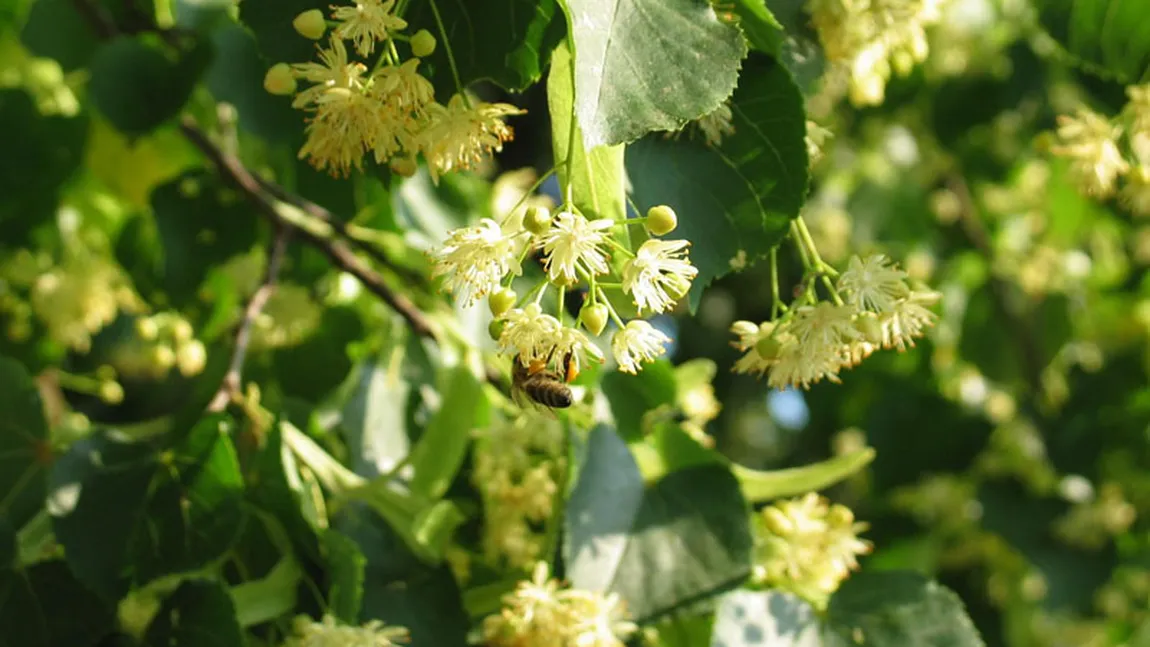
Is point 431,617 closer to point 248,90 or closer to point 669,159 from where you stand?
point 669,159

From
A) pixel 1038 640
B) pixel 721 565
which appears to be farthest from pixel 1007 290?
pixel 721 565

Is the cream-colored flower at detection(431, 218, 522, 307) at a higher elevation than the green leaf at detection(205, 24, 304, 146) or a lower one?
higher

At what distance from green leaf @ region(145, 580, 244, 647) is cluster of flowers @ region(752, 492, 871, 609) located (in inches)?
22.6

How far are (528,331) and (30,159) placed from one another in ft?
4.67

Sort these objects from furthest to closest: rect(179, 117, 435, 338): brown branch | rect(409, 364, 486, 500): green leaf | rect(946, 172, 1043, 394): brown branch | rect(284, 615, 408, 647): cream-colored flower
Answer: rect(946, 172, 1043, 394): brown branch → rect(179, 117, 435, 338): brown branch → rect(409, 364, 486, 500): green leaf → rect(284, 615, 408, 647): cream-colored flower

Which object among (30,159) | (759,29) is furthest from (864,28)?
(30,159)

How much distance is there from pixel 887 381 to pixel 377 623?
68.3 inches

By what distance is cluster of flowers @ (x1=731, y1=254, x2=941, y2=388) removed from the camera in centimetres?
100

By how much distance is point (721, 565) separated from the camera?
1319mm

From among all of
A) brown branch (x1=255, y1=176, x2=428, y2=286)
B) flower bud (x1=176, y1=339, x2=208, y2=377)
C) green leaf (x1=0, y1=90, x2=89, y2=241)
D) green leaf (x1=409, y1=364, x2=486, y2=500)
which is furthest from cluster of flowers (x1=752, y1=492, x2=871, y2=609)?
green leaf (x1=0, y1=90, x2=89, y2=241)

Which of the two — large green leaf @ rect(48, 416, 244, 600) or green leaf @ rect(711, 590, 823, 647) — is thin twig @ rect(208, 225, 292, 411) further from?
green leaf @ rect(711, 590, 823, 647)

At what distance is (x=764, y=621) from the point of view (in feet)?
4.31

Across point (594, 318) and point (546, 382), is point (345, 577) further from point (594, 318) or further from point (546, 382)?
point (594, 318)

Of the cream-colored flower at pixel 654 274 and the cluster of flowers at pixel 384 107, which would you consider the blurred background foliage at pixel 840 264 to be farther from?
the cream-colored flower at pixel 654 274
